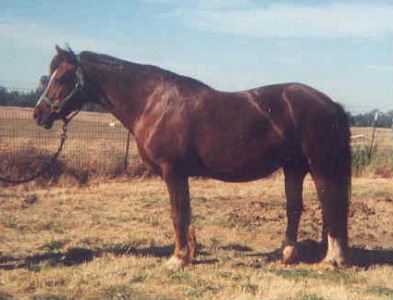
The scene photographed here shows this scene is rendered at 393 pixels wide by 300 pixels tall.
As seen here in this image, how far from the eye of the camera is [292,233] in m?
6.94

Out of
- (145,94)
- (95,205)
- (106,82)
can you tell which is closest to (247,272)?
(145,94)

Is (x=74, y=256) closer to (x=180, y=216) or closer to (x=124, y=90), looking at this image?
(x=180, y=216)

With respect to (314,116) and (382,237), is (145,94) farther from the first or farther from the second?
(382,237)

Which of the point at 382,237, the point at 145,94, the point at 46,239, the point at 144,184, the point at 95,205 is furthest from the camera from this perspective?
the point at 144,184

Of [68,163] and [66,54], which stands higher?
[66,54]

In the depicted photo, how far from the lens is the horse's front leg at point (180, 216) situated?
20.9 ft

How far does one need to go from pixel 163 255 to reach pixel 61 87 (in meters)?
2.46

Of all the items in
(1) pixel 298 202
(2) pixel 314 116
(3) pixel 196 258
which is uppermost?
(2) pixel 314 116

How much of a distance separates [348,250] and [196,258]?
1849 millimetres

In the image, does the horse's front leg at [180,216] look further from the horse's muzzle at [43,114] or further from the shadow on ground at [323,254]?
the horse's muzzle at [43,114]

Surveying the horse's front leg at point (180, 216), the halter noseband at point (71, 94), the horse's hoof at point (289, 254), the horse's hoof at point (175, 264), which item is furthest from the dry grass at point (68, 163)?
the horse's hoof at point (289, 254)

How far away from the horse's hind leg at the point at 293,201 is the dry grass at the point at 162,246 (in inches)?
8.3

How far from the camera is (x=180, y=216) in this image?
648 cm

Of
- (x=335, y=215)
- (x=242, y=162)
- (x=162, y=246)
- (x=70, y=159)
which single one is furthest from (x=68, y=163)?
(x=335, y=215)
